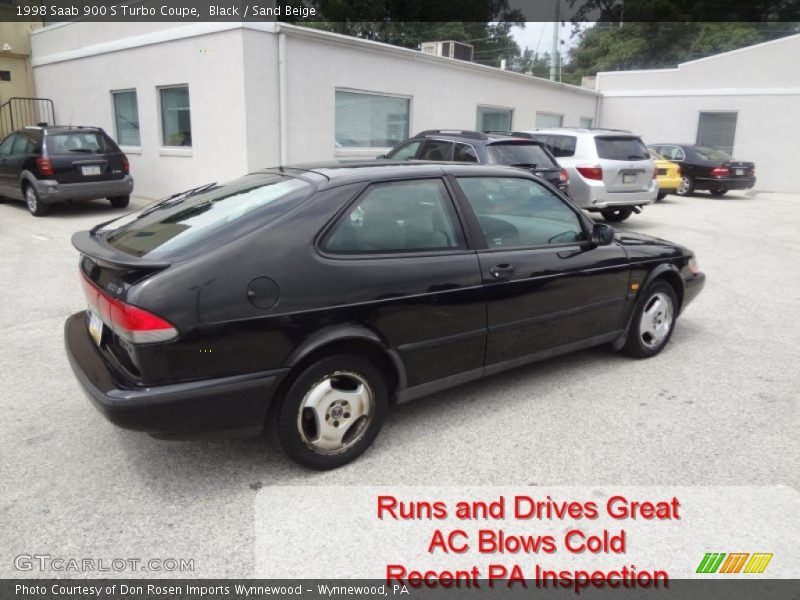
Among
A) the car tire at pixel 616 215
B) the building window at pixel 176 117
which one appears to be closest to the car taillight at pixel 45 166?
the building window at pixel 176 117

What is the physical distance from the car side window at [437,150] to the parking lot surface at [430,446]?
4642 millimetres

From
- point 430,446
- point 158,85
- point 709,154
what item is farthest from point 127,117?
point 709,154

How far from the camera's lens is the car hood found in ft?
15.2

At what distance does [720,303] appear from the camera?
676 cm

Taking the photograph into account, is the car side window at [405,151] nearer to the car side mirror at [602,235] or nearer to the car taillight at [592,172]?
the car taillight at [592,172]

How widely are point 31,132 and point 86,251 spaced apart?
9.74 meters

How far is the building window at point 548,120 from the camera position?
1950 centimetres

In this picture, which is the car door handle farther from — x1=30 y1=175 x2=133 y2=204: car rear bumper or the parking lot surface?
x1=30 y1=175 x2=133 y2=204: car rear bumper

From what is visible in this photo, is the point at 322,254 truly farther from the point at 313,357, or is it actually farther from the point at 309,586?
the point at 309,586

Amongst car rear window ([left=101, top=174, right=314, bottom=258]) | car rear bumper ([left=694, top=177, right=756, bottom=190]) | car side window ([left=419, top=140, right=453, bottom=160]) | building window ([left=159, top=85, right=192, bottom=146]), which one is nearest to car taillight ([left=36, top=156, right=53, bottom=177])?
building window ([left=159, top=85, right=192, bottom=146])

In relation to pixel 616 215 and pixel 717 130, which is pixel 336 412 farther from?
pixel 717 130

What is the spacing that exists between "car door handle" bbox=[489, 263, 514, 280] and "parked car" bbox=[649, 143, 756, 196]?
16.4 m

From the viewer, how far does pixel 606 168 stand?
10750 mm

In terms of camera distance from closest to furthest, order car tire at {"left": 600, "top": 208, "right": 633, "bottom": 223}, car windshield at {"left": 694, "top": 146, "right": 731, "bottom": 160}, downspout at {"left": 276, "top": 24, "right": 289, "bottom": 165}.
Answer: downspout at {"left": 276, "top": 24, "right": 289, "bottom": 165} < car tire at {"left": 600, "top": 208, "right": 633, "bottom": 223} < car windshield at {"left": 694, "top": 146, "right": 731, "bottom": 160}
